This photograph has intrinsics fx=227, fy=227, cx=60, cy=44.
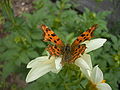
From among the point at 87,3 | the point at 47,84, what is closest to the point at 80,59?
the point at 47,84

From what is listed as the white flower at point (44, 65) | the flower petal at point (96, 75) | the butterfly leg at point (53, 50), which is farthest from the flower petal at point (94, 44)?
the butterfly leg at point (53, 50)

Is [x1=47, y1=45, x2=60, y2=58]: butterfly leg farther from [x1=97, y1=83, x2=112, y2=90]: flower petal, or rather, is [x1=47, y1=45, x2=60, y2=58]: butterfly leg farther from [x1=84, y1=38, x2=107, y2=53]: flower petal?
[x1=97, y1=83, x2=112, y2=90]: flower petal

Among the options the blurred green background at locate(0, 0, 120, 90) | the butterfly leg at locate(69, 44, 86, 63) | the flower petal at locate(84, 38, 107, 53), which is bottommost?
the blurred green background at locate(0, 0, 120, 90)

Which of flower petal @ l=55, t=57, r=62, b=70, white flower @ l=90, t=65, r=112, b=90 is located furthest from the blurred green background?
flower petal @ l=55, t=57, r=62, b=70

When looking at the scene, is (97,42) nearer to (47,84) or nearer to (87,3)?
(47,84)

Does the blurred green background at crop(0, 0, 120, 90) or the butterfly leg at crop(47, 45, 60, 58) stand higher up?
the butterfly leg at crop(47, 45, 60, 58)

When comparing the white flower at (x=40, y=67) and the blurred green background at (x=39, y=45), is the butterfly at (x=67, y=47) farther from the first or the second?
the blurred green background at (x=39, y=45)
